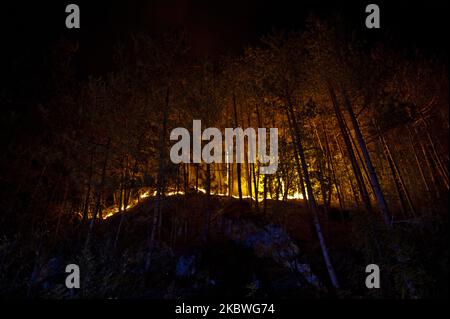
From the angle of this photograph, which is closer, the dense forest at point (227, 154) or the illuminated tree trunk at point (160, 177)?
the dense forest at point (227, 154)

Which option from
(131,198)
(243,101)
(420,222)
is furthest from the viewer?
(131,198)

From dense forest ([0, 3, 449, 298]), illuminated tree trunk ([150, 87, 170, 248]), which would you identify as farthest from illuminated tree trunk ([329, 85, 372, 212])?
illuminated tree trunk ([150, 87, 170, 248])

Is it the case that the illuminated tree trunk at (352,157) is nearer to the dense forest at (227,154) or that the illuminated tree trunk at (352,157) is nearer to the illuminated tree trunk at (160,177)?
the dense forest at (227,154)

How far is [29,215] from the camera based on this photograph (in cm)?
1639

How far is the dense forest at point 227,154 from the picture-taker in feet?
37.3

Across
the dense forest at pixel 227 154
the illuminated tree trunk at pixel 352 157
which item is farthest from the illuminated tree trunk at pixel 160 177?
the illuminated tree trunk at pixel 352 157

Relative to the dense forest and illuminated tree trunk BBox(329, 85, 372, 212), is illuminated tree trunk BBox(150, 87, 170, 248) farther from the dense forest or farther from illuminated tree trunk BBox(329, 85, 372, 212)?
illuminated tree trunk BBox(329, 85, 372, 212)

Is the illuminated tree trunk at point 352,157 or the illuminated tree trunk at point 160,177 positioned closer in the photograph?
the illuminated tree trunk at point 352,157

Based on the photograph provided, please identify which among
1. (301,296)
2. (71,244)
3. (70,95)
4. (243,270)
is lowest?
(301,296)

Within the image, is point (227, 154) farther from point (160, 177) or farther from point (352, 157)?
point (352, 157)

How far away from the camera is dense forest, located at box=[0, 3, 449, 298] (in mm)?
11383

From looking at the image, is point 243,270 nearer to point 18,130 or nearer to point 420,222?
point 420,222

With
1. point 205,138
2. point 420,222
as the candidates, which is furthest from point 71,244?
point 420,222

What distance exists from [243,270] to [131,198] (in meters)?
13.2
